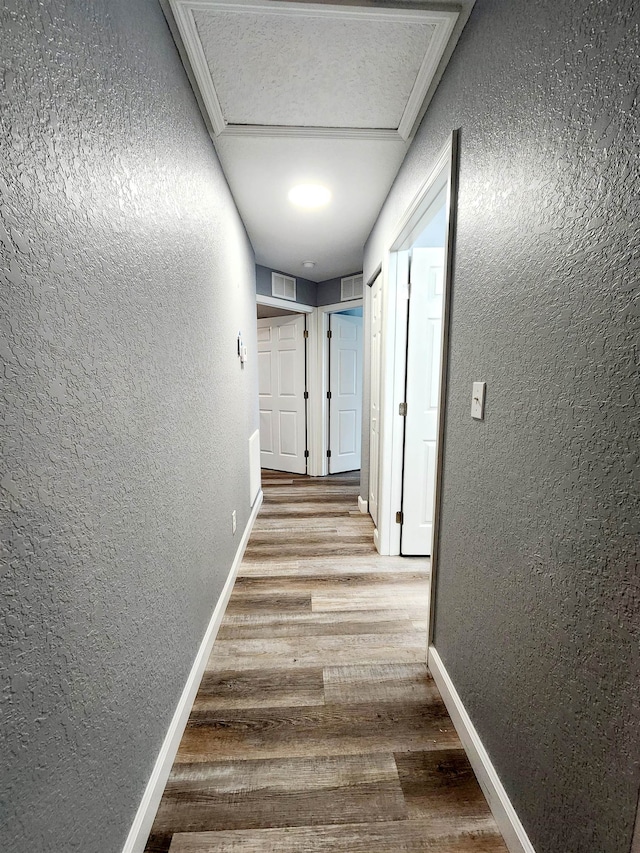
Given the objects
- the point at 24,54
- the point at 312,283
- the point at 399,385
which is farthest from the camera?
the point at 312,283

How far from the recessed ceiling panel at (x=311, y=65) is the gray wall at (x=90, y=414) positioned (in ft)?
0.68

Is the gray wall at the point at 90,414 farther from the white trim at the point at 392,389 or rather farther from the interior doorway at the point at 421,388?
the interior doorway at the point at 421,388

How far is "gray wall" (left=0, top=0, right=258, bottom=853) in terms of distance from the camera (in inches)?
20.4

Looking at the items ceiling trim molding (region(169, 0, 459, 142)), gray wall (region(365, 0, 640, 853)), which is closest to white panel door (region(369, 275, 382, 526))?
ceiling trim molding (region(169, 0, 459, 142))

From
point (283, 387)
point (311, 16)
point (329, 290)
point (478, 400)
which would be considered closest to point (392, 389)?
point (478, 400)

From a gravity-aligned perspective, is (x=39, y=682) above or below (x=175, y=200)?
below

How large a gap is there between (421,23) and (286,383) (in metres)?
3.45

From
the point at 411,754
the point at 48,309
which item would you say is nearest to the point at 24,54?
the point at 48,309

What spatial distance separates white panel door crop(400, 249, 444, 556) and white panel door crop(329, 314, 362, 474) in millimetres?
2046

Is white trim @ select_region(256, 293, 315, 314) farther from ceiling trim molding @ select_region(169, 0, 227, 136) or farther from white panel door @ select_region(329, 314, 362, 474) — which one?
ceiling trim molding @ select_region(169, 0, 227, 136)

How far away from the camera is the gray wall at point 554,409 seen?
1.91ft

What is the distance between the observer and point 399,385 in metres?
2.29

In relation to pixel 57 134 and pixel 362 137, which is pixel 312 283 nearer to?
pixel 362 137

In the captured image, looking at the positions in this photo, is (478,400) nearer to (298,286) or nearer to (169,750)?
(169,750)
